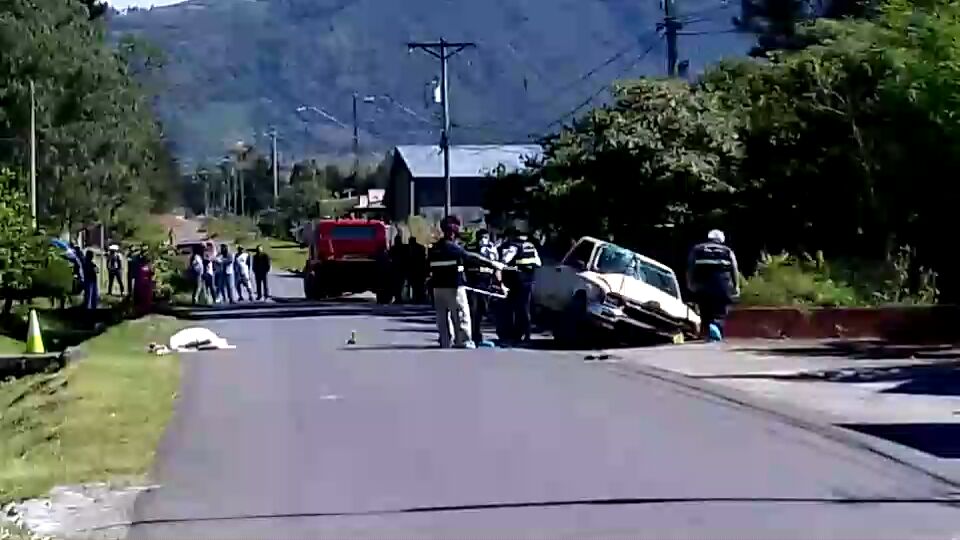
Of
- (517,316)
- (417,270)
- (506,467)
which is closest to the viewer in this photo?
(506,467)

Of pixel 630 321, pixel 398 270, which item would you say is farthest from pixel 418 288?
pixel 630 321

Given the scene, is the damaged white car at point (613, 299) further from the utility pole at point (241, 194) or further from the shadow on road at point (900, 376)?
the utility pole at point (241, 194)

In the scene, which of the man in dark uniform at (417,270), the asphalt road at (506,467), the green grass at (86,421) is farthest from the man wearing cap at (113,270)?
the asphalt road at (506,467)

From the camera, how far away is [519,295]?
93.6 ft

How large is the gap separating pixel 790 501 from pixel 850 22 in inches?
1025

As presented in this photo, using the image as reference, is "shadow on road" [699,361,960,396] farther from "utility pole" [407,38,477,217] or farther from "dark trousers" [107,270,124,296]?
"utility pole" [407,38,477,217]

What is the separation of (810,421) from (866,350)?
9.79 metres

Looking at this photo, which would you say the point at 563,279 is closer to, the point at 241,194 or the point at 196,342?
the point at 196,342

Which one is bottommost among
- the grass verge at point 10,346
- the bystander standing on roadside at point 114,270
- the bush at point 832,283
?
the grass verge at point 10,346

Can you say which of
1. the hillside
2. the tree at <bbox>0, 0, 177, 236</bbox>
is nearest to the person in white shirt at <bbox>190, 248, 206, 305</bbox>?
the tree at <bbox>0, 0, 177, 236</bbox>

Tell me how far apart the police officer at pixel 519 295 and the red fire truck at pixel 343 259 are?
22.2 metres

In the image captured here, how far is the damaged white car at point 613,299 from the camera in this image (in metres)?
26.8

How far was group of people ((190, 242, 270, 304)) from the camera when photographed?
52.8 m

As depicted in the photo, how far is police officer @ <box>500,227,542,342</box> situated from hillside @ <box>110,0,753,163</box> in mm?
37965
